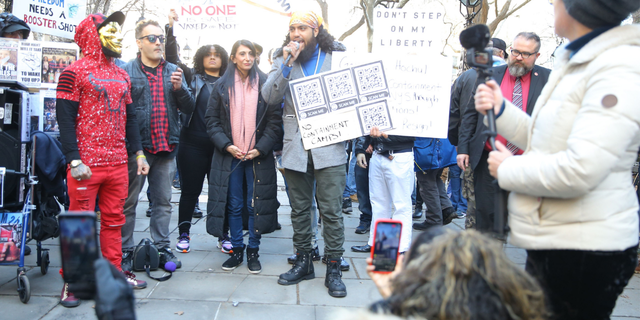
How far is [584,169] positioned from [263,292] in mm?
2812

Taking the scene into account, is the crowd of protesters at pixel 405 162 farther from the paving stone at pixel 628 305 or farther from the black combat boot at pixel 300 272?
the paving stone at pixel 628 305

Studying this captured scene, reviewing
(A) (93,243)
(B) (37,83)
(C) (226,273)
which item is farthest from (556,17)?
(B) (37,83)

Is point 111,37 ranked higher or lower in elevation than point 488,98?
higher

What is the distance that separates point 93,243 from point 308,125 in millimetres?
2691

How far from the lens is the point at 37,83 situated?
4414mm

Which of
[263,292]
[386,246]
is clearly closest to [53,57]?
[263,292]

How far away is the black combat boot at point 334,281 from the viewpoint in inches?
146

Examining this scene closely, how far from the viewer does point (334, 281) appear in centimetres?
380

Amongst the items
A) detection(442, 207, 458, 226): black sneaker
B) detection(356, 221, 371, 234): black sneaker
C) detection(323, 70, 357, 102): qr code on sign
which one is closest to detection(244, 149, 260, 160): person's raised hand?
detection(323, 70, 357, 102): qr code on sign

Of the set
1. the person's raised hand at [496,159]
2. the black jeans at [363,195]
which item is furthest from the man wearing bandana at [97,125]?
the black jeans at [363,195]

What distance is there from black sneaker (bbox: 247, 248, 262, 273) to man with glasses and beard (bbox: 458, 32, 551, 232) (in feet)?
6.46

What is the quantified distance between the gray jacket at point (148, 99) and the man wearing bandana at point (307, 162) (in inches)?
36.0

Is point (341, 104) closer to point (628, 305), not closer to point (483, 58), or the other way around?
point (483, 58)

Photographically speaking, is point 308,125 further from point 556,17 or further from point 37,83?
point 37,83
